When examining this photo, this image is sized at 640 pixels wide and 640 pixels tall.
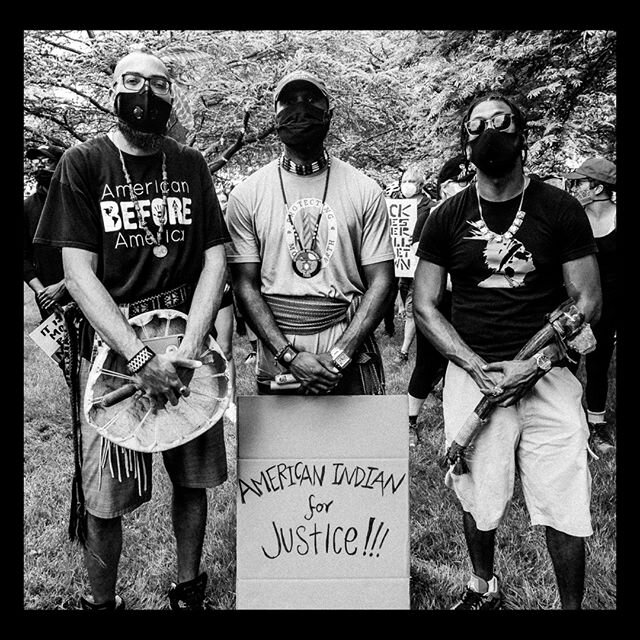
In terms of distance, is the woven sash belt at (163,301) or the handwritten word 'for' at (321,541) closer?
the woven sash belt at (163,301)

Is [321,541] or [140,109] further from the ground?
[140,109]

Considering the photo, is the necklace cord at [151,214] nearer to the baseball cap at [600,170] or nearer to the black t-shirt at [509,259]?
the black t-shirt at [509,259]

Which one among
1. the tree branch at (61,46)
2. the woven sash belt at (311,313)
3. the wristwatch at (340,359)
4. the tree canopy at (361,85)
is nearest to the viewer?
the wristwatch at (340,359)

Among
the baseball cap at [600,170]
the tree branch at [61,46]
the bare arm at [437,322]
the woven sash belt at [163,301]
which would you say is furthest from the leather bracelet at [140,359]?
the tree branch at [61,46]

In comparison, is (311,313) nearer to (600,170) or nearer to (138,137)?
(138,137)

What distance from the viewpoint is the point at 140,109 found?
267 cm

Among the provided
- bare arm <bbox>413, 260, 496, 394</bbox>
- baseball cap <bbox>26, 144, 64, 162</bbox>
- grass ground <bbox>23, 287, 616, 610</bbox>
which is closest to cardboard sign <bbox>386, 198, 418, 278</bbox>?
grass ground <bbox>23, 287, 616, 610</bbox>

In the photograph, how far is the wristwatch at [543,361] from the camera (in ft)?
8.94

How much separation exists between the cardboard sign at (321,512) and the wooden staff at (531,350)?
231 millimetres

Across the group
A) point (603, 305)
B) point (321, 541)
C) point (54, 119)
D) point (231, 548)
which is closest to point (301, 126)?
point (321, 541)

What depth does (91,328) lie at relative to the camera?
280 centimetres

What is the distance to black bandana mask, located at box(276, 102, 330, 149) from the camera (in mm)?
2963

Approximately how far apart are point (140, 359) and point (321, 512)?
1044 mm

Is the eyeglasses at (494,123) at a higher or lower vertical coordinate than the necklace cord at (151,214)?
higher
